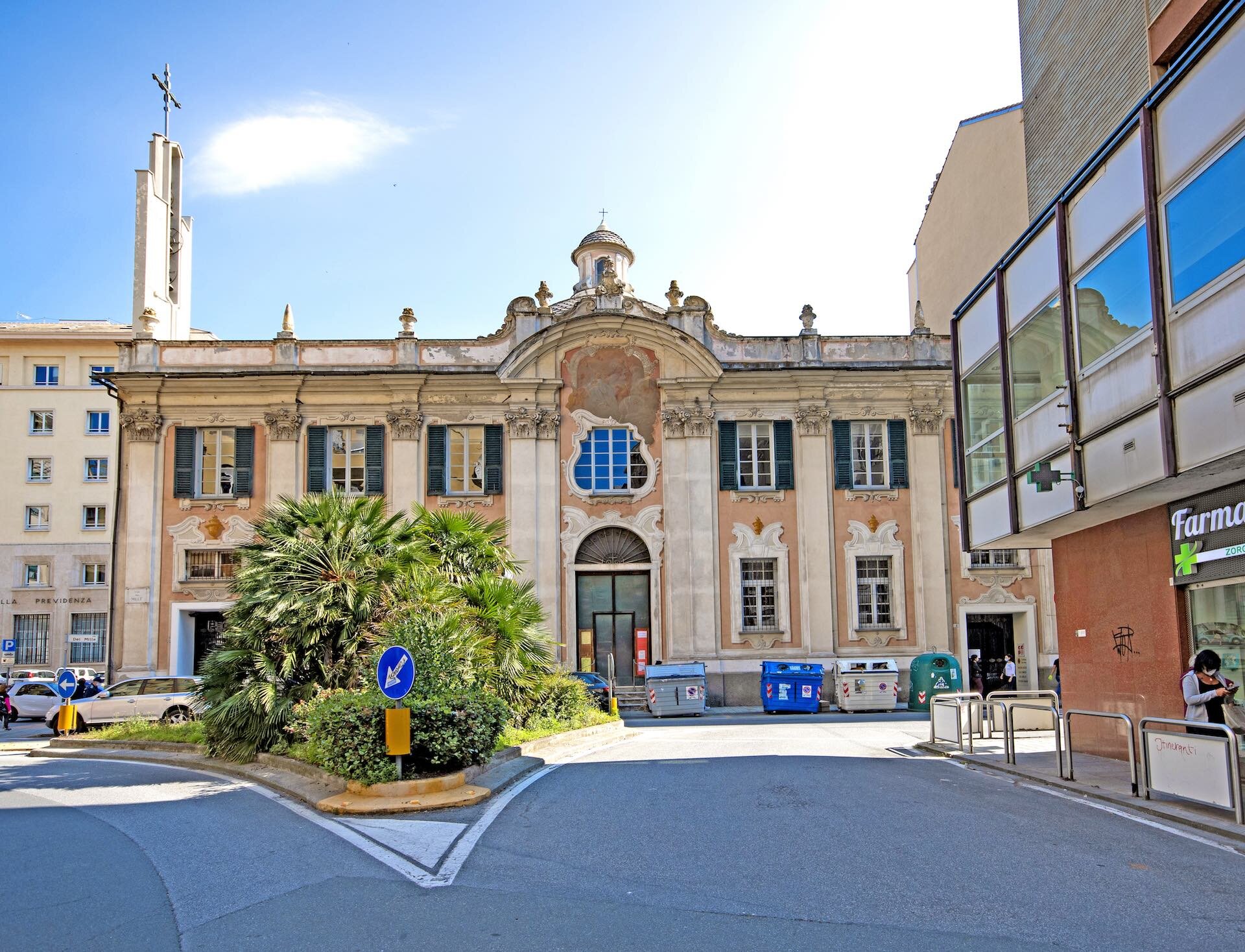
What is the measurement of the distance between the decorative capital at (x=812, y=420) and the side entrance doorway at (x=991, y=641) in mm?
6842

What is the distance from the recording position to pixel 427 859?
29.0ft

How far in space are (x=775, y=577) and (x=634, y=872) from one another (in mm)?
24124

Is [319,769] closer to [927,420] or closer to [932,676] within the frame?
[932,676]

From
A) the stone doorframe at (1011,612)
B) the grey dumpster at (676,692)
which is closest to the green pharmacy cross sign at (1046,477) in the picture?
the grey dumpster at (676,692)

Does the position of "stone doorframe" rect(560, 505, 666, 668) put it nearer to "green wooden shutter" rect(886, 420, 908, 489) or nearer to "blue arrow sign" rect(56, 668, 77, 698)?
"green wooden shutter" rect(886, 420, 908, 489)

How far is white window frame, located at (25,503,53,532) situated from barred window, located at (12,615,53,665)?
3.73 metres

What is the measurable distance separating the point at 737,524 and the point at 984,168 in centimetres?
1548

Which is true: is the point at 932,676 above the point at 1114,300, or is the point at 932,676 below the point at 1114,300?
below

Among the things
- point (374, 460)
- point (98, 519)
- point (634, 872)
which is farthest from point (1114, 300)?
point (98, 519)

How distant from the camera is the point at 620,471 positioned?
32625 millimetres

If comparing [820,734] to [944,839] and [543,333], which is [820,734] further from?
[543,333]

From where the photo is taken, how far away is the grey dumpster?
93.8 feet

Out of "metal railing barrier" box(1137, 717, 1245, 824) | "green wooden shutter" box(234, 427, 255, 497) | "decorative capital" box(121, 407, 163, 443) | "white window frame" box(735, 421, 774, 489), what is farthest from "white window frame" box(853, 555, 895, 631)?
"metal railing barrier" box(1137, 717, 1245, 824)

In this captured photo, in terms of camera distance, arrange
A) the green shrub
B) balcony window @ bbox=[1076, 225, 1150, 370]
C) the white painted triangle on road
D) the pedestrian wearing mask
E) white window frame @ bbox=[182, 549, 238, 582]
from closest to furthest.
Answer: the white painted triangle on road, the pedestrian wearing mask, the green shrub, balcony window @ bbox=[1076, 225, 1150, 370], white window frame @ bbox=[182, 549, 238, 582]
